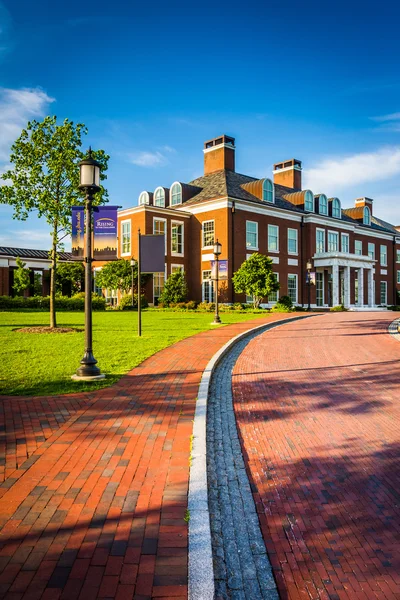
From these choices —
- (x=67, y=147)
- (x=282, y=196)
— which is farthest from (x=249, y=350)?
(x=282, y=196)

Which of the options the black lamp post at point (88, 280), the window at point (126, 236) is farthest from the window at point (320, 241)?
the black lamp post at point (88, 280)

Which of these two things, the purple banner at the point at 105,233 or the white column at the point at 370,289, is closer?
the purple banner at the point at 105,233

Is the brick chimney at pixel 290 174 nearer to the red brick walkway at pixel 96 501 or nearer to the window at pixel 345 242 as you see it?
the window at pixel 345 242

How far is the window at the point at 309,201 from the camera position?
45.6 metres

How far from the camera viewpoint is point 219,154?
43469mm

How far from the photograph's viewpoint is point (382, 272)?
5622 cm

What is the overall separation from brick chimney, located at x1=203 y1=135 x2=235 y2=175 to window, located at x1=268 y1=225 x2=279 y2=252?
7.50 m

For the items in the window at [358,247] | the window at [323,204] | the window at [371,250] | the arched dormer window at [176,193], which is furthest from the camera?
the window at [371,250]

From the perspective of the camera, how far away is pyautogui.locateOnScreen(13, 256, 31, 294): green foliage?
155 feet

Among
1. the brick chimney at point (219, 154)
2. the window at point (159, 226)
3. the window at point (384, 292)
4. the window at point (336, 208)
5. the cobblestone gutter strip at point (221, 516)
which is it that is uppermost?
the brick chimney at point (219, 154)

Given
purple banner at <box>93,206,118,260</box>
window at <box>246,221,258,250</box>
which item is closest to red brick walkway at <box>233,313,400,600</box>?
purple banner at <box>93,206,118,260</box>

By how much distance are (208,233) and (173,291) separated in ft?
20.9

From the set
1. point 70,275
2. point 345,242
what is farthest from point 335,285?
point 70,275

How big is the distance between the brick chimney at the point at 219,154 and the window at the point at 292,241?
330 inches
